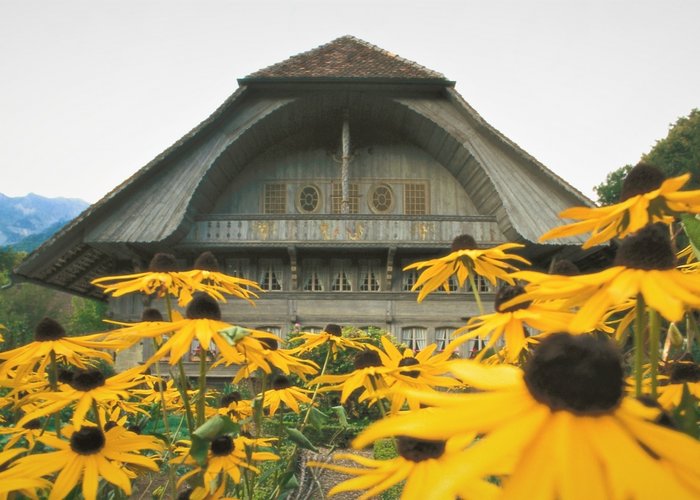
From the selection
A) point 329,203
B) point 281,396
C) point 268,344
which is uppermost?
point 329,203

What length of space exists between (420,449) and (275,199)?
545 inches

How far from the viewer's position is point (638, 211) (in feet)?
3.36

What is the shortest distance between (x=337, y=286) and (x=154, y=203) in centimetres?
478

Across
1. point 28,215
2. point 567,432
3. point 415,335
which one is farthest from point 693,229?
point 28,215

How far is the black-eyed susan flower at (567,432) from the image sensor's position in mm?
525

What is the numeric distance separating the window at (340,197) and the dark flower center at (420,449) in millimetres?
13365

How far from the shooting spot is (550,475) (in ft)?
1.77

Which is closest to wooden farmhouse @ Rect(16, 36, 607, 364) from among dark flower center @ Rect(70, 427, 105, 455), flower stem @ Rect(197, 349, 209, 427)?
dark flower center @ Rect(70, 427, 105, 455)

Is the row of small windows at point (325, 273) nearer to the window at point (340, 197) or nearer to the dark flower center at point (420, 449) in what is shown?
the window at point (340, 197)

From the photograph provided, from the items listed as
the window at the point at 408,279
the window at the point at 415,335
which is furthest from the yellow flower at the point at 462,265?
the window at the point at 408,279

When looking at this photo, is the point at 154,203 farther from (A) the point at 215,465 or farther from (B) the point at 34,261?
(A) the point at 215,465

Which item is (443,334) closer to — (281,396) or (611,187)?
(281,396)

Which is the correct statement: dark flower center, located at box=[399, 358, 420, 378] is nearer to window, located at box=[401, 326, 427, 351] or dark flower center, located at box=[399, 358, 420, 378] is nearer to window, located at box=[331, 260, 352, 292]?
window, located at box=[401, 326, 427, 351]

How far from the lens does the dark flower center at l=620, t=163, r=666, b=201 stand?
1.20 meters
